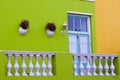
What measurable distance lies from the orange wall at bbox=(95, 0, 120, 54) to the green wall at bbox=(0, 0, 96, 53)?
52 centimetres

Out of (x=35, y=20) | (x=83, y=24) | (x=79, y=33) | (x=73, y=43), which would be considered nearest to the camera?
(x=35, y=20)

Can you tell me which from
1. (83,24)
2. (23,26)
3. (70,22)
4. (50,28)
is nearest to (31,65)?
(23,26)

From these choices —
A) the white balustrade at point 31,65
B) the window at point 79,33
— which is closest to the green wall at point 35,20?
the window at point 79,33

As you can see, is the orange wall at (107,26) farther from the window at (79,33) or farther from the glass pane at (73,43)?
the glass pane at (73,43)

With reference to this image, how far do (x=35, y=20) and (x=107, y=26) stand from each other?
3.03 m

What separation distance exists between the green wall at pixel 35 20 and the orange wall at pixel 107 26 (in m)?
0.52

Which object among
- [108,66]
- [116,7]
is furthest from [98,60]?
[116,7]

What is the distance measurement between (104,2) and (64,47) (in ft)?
8.34

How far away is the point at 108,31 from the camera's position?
13.3m

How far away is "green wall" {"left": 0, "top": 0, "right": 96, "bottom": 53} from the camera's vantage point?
1114 cm

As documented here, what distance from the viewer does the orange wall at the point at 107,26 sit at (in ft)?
43.0

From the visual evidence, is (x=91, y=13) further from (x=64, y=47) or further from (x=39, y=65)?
(x=39, y=65)

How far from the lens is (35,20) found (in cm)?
1171

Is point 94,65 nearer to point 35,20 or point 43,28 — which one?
point 43,28
